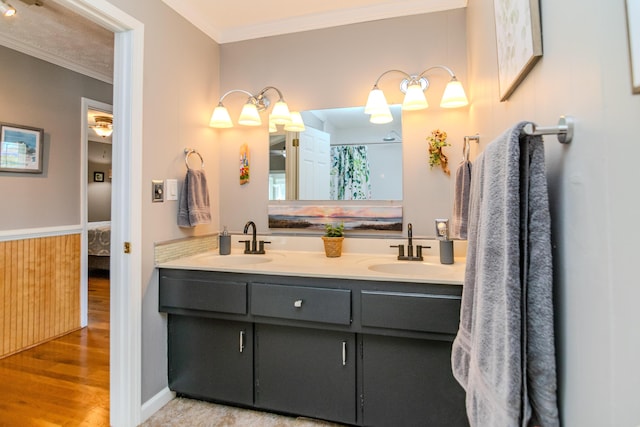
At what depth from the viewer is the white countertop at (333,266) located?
1.57 metres

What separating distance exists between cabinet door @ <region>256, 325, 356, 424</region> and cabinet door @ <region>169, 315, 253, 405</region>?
0.25 ft

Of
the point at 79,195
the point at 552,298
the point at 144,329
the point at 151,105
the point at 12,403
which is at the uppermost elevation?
the point at 151,105

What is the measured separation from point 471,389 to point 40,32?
3.36 meters

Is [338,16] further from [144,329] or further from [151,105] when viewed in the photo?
[144,329]

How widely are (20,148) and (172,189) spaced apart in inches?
64.5

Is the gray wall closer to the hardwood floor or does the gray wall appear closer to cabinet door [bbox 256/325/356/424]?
the hardwood floor

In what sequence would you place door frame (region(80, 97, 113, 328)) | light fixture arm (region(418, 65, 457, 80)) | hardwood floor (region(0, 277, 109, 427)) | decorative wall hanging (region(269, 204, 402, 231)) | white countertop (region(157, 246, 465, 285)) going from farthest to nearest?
1. door frame (region(80, 97, 113, 328))
2. decorative wall hanging (region(269, 204, 402, 231))
3. light fixture arm (region(418, 65, 457, 80))
4. hardwood floor (region(0, 277, 109, 427))
5. white countertop (region(157, 246, 465, 285))

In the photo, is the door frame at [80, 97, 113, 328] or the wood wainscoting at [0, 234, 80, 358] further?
the door frame at [80, 97, 113, 328]

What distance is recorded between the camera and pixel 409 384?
157 centimetres

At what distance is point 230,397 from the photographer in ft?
6.02

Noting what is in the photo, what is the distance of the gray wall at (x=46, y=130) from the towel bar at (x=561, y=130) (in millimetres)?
3365

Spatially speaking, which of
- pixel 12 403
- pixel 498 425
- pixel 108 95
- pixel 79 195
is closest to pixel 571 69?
pixel 498 425

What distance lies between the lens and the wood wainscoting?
2.54 m

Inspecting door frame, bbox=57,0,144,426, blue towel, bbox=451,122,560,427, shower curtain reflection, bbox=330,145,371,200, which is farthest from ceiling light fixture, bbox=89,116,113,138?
blue towel, bbox=451,122,560,427
